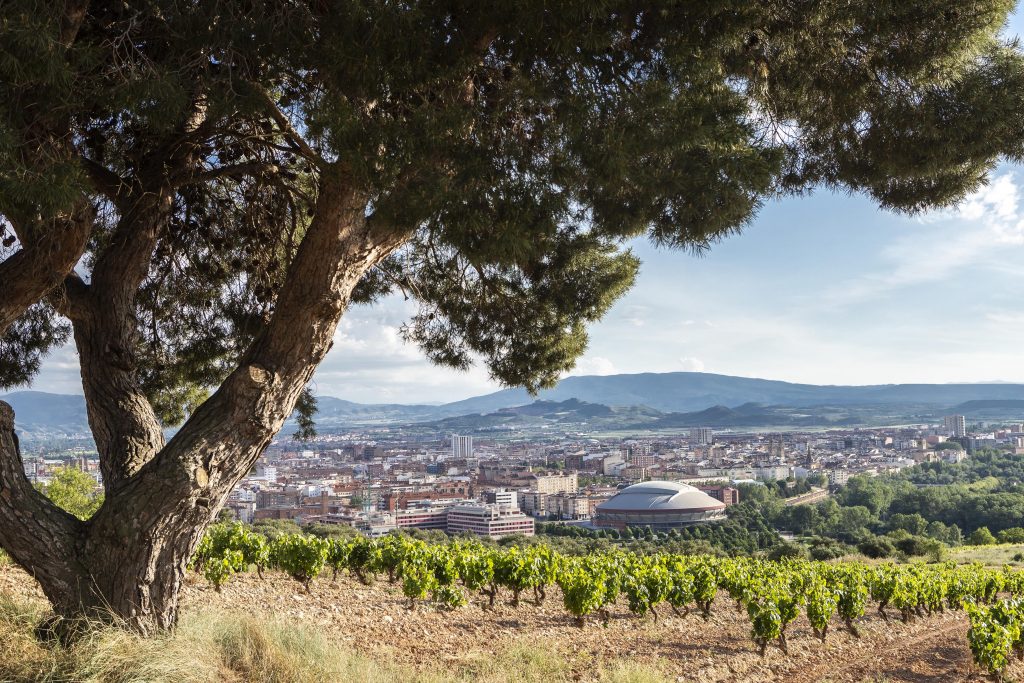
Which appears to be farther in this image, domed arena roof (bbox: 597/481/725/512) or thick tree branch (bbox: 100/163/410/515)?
domed arena roof (bbox: 597/481/725/512)

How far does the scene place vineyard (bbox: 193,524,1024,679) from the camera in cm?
698

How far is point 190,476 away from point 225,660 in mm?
944

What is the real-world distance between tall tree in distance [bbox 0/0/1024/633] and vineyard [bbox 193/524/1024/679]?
363 cm

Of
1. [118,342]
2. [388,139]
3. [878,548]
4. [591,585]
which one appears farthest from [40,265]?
[878,548]

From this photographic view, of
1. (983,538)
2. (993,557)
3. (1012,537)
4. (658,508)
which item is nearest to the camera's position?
(993,557)

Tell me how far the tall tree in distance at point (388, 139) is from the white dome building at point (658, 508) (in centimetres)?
3830

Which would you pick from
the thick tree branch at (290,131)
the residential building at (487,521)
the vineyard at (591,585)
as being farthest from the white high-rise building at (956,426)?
the thick tree branch at (290,131)

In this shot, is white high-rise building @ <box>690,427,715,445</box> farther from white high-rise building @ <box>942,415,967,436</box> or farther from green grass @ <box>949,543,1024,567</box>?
green grass @ <box>949,543,1024,567</box>

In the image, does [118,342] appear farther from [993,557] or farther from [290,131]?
[993,557]

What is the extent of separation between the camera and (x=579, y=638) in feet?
22.1

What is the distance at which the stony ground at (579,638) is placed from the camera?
18.9ft

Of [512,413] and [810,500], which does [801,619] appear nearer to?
[810,500]

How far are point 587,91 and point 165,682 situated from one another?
313cm

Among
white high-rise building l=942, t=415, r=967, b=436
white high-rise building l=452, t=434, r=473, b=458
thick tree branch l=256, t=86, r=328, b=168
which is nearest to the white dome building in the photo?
white high-rise building l=452, t=434, r=473, b=458
